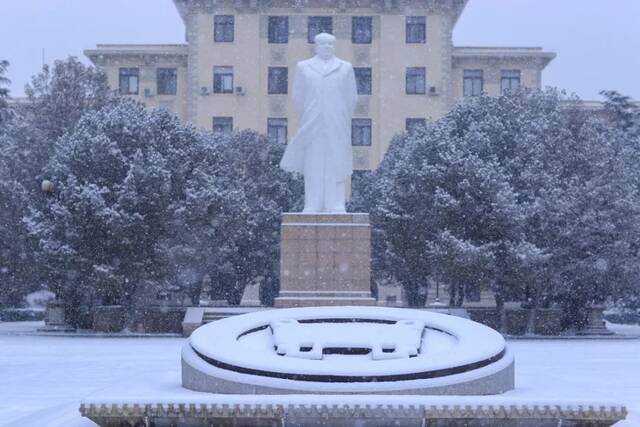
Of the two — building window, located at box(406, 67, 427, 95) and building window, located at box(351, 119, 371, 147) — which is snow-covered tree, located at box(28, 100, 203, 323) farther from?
building window, located at box(406, 67, 427, 95)

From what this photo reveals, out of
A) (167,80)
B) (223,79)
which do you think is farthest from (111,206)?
(167,80)

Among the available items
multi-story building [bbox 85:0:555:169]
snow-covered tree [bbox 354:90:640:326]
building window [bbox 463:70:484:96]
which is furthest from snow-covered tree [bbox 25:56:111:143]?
building window [bbox 463:70:484:96]

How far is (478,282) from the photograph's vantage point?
2666cm

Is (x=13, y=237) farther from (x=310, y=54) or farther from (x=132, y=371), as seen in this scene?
(x=310, y=54)

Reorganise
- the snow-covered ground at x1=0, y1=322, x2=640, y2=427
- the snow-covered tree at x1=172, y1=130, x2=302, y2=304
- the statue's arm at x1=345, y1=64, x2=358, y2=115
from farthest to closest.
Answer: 1. the snow-covered tree at x1=172, y1=130, x2=302, y2=304
2. the statue's arm at x1=345, y1=64, x2=358, y2=115
3. the snow-covered ground at x1=0, y1=322, x2=640, y2=427

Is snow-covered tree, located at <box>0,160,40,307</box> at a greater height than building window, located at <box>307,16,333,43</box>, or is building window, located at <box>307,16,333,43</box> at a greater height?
building window, located at <box>307,16,333,43</box>

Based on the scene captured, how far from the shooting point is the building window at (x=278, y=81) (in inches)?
1706

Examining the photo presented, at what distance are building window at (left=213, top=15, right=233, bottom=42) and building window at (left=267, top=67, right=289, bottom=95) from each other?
2250 mm

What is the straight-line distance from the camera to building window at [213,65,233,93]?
43.3 meters

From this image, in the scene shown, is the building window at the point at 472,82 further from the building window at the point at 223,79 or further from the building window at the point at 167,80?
the building window at the point at 167,80

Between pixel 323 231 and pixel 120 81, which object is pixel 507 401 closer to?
pixel 323 231

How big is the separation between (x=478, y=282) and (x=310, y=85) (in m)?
10.8

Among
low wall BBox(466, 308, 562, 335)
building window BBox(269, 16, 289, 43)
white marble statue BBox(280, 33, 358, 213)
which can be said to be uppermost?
building window BBox(269, 16, 289, 43)

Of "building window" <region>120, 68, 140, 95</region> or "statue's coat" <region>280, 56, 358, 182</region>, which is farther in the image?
"building window" <region>120, 68, 140, 95</region>
